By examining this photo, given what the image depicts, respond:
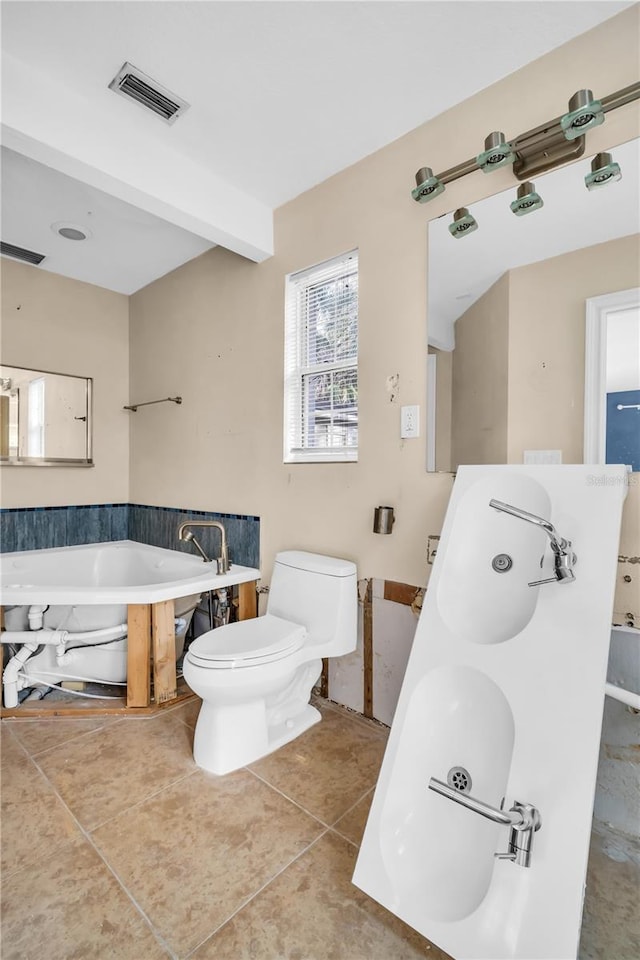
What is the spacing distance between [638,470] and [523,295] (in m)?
0.70

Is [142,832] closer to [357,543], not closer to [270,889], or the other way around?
[270,889]

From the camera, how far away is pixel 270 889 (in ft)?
4.20

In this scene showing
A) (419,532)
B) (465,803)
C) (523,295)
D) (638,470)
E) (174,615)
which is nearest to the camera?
(465,803)

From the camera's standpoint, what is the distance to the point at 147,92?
1.75m

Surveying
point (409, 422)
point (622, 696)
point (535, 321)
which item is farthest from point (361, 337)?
point (622, 696)

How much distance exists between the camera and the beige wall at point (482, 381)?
1678 mm

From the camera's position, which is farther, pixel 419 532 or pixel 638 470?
pixel 419 532

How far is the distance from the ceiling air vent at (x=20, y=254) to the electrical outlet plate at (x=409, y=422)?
2538 millimetres

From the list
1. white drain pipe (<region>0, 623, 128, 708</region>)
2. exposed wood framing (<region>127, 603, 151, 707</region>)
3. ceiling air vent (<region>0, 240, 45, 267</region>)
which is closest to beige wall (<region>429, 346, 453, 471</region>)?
exposed wood framing (<region>127, 603, 151, 707</region>)

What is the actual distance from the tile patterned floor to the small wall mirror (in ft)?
5.87

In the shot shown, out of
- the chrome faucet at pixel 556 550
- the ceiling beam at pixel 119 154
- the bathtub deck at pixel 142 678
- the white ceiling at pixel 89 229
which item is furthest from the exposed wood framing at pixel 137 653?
the white ceiling at pixel 89 229

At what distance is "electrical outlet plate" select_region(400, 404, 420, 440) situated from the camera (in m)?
1.93

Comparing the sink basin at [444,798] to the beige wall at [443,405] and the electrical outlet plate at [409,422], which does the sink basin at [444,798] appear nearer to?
the beige wall at [443,405]

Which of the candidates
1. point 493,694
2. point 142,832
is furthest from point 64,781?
point 493,694
